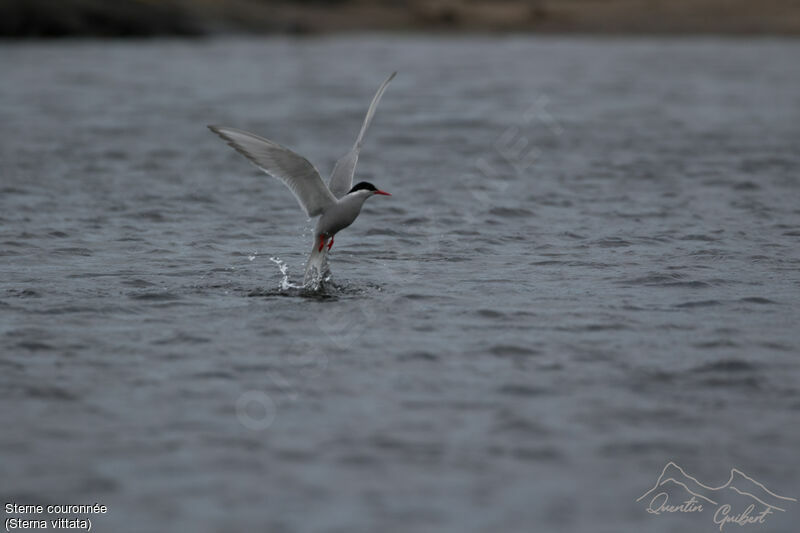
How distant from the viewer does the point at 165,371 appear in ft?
29.9

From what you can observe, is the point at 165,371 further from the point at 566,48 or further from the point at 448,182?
the point at 566,48

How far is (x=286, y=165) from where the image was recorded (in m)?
11.1

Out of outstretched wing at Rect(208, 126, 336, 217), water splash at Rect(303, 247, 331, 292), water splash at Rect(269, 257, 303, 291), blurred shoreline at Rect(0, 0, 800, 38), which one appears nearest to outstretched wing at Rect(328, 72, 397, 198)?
outstretched wing at Rect(208, 126, 336, 217)

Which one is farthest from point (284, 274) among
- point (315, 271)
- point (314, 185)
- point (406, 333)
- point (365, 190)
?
point (406, 333)

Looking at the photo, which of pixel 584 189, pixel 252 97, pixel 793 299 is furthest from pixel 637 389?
pixel 252 97

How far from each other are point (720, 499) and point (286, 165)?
5511 millimetres

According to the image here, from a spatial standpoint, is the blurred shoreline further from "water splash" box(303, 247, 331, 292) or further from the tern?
"water splash" box(303, 247, 331, 292)

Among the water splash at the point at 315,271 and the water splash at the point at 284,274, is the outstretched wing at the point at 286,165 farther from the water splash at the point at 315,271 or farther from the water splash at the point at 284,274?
the water splash at the point at 284,274

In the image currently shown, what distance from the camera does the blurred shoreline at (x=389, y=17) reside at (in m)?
49.9

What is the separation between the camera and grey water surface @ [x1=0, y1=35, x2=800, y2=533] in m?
7.10

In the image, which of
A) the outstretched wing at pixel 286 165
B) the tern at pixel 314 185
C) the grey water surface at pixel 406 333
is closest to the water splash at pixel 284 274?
the grey water surface at pixel 406 333

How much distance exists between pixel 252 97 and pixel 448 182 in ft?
45.1

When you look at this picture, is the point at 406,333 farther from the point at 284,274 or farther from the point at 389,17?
the point at 389,17

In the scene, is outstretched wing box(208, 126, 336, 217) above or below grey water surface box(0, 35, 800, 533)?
above
